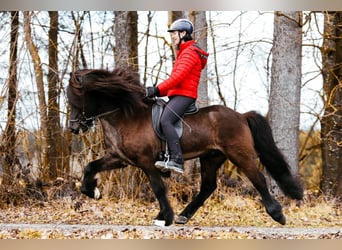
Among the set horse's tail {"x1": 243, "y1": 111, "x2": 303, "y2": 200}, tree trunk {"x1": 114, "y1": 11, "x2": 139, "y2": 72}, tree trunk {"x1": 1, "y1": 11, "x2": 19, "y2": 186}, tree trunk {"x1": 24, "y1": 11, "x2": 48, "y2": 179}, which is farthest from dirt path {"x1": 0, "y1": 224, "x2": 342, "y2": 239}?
tree trunk {"x1": 114, "y1": 11, "x2": 139, "y2": 72}

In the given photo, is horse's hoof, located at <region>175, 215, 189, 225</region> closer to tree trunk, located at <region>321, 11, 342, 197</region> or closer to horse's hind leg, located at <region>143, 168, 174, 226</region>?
horse's hind leg, located at <region>143, 168, 174, 226</region>

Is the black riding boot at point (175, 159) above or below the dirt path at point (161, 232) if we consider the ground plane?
above

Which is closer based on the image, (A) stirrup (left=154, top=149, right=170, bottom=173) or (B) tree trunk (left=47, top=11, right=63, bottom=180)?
(A) stirrup (left=154, top=149, right=170, bottom=173)

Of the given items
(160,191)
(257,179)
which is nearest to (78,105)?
(160,191)

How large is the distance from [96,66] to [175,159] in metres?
3.36

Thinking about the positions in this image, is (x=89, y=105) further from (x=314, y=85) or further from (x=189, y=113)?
(x=314, y=85)

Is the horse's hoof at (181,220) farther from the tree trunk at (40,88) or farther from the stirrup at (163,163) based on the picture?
the tree trunk at (40,88)

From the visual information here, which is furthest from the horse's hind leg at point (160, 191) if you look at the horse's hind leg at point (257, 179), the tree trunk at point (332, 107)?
the tree trunk at point (332, 107)

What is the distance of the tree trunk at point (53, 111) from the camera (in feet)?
34.9

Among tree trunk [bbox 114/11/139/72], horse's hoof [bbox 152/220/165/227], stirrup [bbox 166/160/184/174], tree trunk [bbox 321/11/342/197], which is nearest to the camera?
stirrup [bbox 166/160/184/174]

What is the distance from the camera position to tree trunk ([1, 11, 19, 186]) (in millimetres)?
10273

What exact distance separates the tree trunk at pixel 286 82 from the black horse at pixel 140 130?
7.33 ft

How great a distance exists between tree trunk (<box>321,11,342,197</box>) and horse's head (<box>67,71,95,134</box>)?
171 inches

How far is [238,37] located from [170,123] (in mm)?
3224
